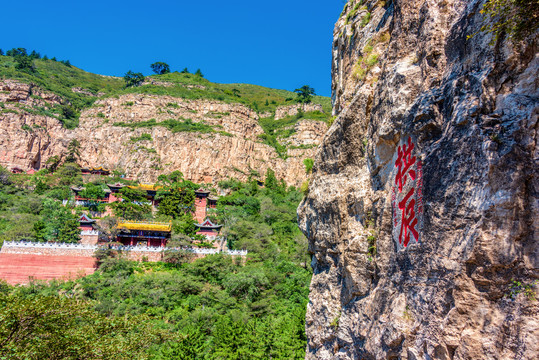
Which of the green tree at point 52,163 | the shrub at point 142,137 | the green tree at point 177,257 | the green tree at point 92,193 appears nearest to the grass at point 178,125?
the shrub at point 142,137

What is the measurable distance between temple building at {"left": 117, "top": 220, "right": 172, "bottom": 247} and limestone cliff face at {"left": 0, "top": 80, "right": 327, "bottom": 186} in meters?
16.7

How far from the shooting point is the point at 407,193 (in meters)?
5.78

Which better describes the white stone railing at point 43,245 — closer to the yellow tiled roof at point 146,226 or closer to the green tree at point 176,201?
the yellow tiled roof at point 146,226

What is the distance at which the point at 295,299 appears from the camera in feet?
71.8

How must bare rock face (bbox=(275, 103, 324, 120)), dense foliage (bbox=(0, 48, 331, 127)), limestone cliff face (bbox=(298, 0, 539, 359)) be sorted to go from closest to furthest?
1. limestone cliff face (bbox=(298, 0, 539, 359))
2. dense foliage (bbox=(0, 48, 331, 127))
3. bare rock face (bbox=(275, 103, 324, 120))

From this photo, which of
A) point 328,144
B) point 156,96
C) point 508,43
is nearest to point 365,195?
point 328,144

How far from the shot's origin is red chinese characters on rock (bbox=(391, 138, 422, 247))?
545 centimetres

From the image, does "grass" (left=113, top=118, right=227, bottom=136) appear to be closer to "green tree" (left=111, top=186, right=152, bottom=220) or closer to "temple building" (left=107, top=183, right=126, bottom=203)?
"temple building" (left=107, top=183, right=126, bottom=203)

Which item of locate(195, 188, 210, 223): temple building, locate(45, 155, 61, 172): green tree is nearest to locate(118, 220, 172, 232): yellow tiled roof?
locate(195, 188, 210, 223): temple building

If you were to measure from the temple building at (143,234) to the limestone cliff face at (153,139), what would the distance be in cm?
1673

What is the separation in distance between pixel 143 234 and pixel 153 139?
23175mm

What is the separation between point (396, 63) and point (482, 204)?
134 inches

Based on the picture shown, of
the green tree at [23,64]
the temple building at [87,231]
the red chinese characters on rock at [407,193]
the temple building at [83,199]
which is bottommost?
the temple building at [87,231]

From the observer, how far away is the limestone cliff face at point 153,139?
50.0m
